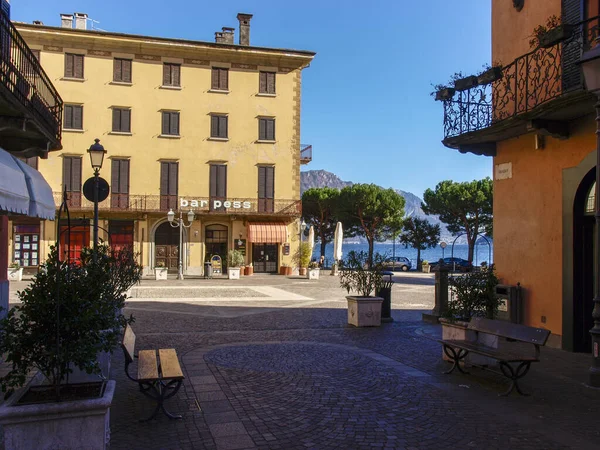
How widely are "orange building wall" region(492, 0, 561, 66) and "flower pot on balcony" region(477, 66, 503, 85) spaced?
2.22ft

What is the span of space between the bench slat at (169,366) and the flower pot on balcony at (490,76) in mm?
7766

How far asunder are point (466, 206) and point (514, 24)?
4572cm

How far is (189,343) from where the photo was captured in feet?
32.4

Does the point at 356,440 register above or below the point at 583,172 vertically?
below

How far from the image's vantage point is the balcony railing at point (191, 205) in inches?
1232

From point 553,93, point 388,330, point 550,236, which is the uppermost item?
point 553,93

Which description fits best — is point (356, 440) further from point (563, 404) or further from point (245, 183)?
point (245, 183)

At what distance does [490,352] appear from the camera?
22.1ft

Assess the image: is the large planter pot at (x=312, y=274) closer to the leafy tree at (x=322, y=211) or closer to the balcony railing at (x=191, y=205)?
the balcony railing at (x=191, y=205)

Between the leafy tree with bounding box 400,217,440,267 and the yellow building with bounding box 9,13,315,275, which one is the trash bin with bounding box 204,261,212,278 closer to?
the yellow building with bounding box 9,13,315,275

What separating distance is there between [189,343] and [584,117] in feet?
25.2

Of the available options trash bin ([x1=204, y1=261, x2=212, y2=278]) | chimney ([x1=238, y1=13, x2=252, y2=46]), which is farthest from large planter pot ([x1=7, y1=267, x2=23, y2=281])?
chimney ([x1=238, y1=13, x2=252, y2=46])

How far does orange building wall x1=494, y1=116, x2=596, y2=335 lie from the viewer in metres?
9.48

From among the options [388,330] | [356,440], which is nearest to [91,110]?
[388,330]
